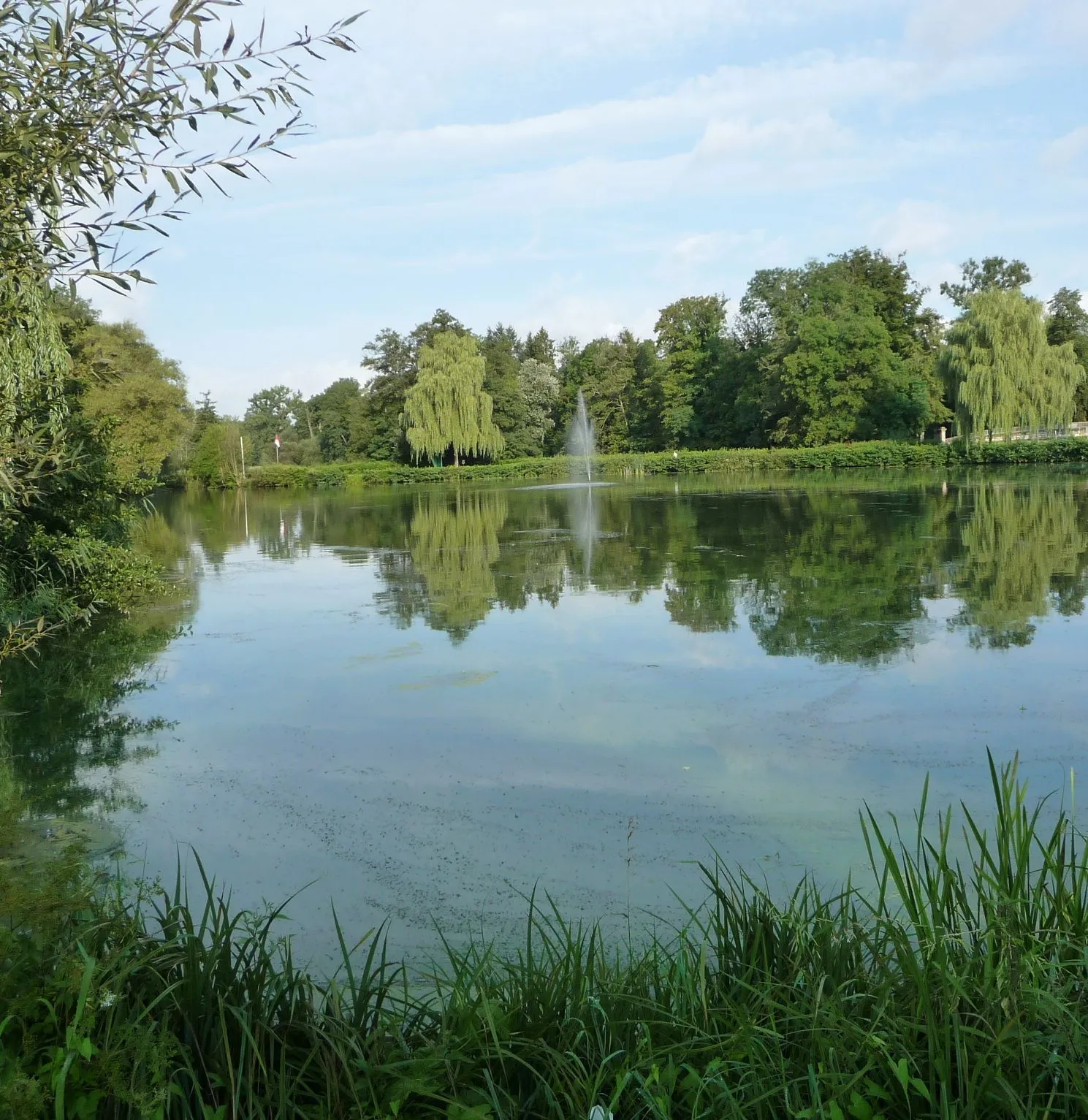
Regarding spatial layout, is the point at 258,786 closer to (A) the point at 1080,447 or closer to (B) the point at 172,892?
(B) the point at 172,892

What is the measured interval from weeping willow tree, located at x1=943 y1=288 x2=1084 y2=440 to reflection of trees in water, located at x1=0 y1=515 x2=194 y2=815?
33.7 meters

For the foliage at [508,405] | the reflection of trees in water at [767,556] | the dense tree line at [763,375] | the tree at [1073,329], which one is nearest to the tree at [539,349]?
the dense tree line at [763,375]

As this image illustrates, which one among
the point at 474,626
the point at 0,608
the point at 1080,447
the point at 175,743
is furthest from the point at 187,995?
the point at 1080,447

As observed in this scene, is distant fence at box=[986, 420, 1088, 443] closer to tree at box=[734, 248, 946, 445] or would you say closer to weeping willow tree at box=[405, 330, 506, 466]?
tree at box=[734, 248, 946, 445]

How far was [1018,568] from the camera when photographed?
520 inches

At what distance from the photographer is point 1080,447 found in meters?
40.5

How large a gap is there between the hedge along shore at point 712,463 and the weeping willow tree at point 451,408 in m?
1.52

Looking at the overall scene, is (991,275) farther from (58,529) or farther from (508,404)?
(58,529)

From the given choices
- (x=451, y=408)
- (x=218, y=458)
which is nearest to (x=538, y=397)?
(x=451, y=408)

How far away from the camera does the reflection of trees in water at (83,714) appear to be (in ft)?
20.1

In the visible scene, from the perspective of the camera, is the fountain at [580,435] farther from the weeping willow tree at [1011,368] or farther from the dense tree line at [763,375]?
the weeping willow tree at [1011,368]

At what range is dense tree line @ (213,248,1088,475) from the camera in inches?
1535

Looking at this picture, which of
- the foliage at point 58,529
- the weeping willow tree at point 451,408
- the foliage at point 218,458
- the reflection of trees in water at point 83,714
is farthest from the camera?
the foliage at point 218,458

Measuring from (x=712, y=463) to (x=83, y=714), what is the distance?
A: 44472mm
